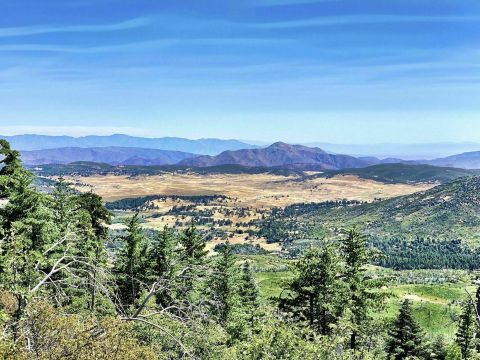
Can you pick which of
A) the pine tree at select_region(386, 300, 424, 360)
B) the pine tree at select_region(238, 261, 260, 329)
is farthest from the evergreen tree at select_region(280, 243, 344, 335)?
the pine tree at select_region(386, 300, 424, 360)

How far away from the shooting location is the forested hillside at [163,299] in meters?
13.8

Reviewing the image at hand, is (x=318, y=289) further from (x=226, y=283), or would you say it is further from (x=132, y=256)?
(x=132, y=256)

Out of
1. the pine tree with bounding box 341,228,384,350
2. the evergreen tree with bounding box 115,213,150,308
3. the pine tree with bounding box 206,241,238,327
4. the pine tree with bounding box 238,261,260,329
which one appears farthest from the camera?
the pine tree with bounding box 238,261,260,329

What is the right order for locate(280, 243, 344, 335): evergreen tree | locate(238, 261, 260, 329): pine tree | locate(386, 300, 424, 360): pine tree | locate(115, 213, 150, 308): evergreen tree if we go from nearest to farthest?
locate(280, 243, 344, 335): evergreen tree, locate(115, 213, 150, 308): evergreen tree, locate(386, 300, 424, 360): pine tree, locate(238, 261, 260, 329): pine tree

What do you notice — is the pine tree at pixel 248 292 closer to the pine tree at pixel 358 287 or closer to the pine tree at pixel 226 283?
the pine tree at pixel 226 283

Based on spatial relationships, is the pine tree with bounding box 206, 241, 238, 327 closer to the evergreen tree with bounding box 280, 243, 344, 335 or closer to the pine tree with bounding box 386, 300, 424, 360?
the evergreen tree with bounding box 280, 243, 344, 335

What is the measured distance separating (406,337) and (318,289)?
68.5 feet

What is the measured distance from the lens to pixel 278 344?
64.0ft

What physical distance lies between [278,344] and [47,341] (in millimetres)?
9525

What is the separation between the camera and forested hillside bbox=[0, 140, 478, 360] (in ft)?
45.2

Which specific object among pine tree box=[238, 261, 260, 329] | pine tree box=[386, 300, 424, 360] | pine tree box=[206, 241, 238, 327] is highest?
pine tree box=[206, 241, 238, 327]

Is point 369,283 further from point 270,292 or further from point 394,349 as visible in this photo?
point 270,292

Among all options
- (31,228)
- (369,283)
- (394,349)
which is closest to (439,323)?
(394,349)

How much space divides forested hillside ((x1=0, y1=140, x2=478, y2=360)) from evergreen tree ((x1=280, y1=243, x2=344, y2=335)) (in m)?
0.10
